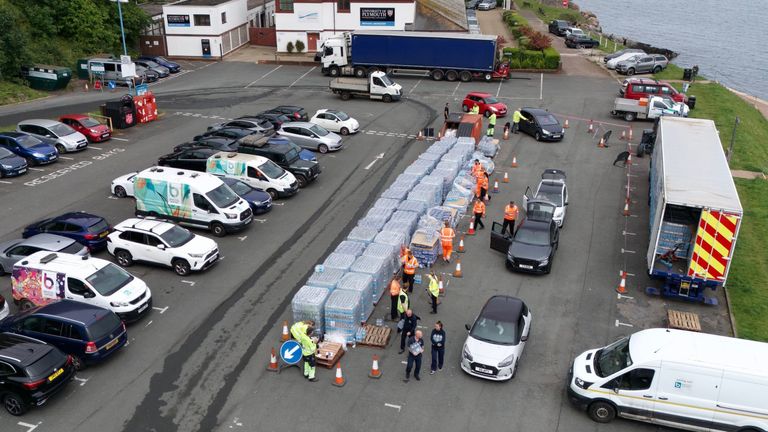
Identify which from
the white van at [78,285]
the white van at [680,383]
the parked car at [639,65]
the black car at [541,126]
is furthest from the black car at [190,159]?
the parked car at [639,65]

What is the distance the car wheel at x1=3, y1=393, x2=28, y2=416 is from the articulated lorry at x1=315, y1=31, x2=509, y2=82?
1575 inches

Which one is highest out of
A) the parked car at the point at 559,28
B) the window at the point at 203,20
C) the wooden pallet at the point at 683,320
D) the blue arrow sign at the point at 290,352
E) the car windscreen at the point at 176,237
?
the window at the point at 203,20

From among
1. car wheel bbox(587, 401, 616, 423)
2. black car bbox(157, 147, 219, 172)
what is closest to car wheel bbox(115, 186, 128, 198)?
black car bbox(157, 147, 219, 172)

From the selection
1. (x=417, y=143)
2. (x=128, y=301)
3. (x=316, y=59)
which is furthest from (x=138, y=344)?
(x=316, y=59)

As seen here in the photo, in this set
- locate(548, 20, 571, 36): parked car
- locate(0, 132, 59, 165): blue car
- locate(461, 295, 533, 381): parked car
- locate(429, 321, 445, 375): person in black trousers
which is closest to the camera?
locate(461, 295, 533, 381): parked car

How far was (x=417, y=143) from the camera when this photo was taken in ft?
119

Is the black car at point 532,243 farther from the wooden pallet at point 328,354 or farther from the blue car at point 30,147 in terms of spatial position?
the blue car at point 30,147

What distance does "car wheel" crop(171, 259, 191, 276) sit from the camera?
21.8 m

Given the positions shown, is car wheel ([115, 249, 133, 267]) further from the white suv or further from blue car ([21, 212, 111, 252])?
blue car ([21, 212, 111, 252])

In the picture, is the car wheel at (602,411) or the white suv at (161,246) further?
the white suv at (161,246)

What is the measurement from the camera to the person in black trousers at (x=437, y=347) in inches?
653

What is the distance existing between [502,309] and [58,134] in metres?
27.2

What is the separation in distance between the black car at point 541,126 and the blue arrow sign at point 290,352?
2399cm

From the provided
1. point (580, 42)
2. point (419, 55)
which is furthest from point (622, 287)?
point (580, 42)
